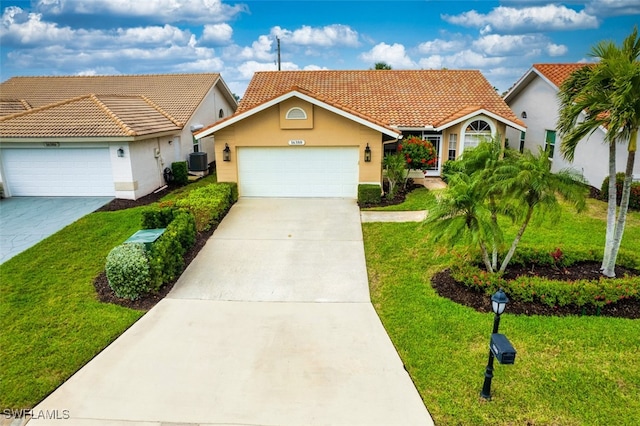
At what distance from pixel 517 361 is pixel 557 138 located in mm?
14680

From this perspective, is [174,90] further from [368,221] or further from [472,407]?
[472,407]

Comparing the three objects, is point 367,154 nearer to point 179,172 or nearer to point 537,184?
point 537,184

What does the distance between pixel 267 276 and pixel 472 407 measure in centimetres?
510

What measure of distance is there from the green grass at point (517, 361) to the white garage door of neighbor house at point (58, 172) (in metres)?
11.1

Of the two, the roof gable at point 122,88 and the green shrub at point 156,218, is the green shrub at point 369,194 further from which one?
the roof gable at point 122,88

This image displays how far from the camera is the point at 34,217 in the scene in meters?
12.9

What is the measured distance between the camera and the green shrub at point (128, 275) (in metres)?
8.04

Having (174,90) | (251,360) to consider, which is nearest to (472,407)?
(251,360)

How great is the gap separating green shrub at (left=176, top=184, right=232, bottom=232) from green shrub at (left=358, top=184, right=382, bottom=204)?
4497mm

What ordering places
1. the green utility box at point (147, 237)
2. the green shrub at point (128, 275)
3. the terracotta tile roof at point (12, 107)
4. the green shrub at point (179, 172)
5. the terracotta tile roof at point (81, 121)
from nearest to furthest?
the green shrub at point (128, 275) → the green utility box at point (147, 237) → the terracotta tile roof at point (81, 121) → the terracotta tile roof at point (12, 107) → the green shrub at point (179, 172)

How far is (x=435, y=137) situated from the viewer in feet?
61.1

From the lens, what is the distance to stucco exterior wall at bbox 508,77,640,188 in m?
15.2

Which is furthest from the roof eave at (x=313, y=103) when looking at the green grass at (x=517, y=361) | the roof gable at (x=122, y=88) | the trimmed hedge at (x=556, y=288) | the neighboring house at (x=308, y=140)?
the roof gable at (x=122, y=88)

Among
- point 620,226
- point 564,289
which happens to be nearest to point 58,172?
point 564,289
